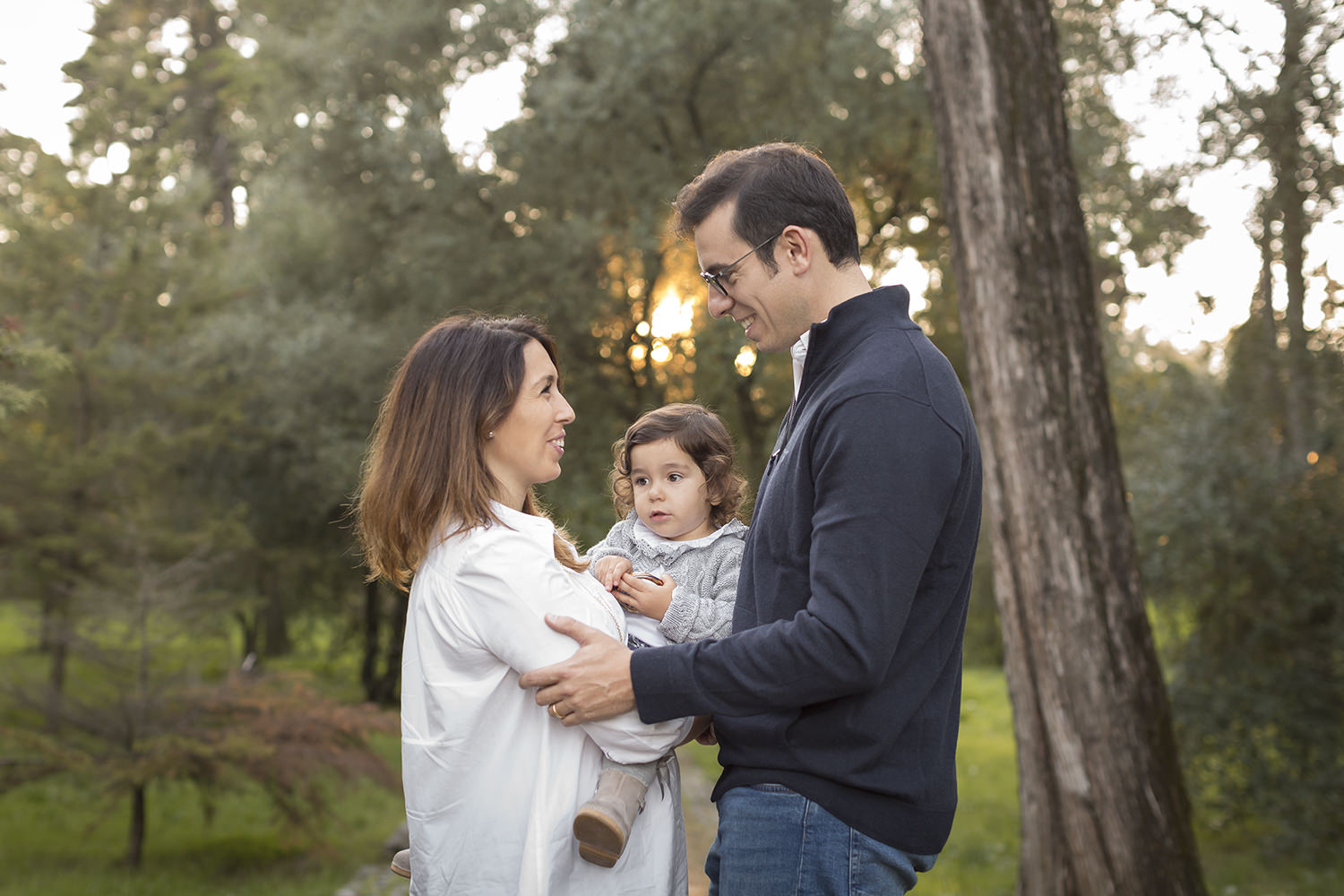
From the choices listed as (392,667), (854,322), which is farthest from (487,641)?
(392,667)

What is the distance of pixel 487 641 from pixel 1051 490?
3.90 metres

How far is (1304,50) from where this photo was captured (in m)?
7.16

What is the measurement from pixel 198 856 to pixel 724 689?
8.74 meters

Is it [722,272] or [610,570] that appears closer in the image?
[722,272]

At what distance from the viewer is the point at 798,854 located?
190 centimetres

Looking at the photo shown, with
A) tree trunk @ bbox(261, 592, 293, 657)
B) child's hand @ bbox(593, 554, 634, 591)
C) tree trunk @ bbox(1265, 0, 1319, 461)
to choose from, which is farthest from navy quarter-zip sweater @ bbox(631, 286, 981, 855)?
tree trunk @ bbox(261, 592, 293, 657)

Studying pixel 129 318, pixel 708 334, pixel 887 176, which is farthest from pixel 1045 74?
pixel 129 318

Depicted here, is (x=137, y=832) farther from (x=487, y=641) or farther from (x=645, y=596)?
(x=487, y=641)

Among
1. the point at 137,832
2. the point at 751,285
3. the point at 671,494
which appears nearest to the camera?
the point at 751,285

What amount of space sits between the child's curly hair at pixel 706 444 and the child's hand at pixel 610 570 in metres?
0.40

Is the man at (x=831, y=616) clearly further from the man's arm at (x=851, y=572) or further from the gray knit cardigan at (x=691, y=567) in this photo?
the gray knit cardigan at (x=691, y=567)

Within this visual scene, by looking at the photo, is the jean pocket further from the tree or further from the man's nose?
the tree

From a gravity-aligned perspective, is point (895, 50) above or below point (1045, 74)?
above

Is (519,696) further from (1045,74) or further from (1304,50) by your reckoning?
(1304,50)
